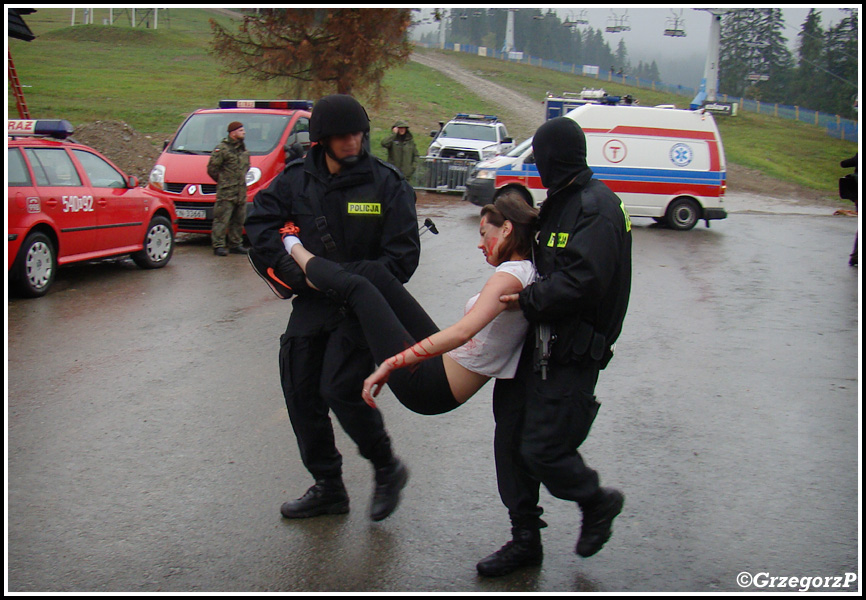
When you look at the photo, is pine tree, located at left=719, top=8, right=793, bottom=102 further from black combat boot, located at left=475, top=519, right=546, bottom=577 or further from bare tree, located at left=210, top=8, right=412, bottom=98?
black combat boot, located at left=475, top=519, right=546, bottom=577

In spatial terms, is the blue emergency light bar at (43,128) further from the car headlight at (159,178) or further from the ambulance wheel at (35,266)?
the car headlight at (159,178)

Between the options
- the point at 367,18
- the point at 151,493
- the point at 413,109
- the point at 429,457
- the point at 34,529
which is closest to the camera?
the point at 34,529

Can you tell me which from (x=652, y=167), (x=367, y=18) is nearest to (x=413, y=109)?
(x=367, y=18)

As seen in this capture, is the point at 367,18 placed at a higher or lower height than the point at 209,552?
higher

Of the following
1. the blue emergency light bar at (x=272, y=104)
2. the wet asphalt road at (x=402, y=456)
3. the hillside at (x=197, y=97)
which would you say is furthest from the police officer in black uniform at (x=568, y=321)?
the hillside at (x=197, y=97)

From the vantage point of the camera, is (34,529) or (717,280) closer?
(34,529)

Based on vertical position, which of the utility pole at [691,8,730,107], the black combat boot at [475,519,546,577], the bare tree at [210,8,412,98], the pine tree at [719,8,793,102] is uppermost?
the pine tree at [719,8,793,102]

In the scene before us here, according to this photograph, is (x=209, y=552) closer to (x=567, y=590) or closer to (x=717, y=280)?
(x=567, y=590)

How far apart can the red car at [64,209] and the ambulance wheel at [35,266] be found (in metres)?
0.01

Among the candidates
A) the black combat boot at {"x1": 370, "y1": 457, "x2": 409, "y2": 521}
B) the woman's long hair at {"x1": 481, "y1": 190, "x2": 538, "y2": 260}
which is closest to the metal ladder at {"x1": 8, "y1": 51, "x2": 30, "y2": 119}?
the black combat boot at {"x1": 370, "y1": 457, "x2": 409, "y2": 521}

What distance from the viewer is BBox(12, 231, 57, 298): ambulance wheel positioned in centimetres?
863

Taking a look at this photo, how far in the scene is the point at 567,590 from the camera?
3.36m

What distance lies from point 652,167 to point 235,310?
10.5m

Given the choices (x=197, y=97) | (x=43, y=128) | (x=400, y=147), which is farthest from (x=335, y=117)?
(x=197, y=97)
